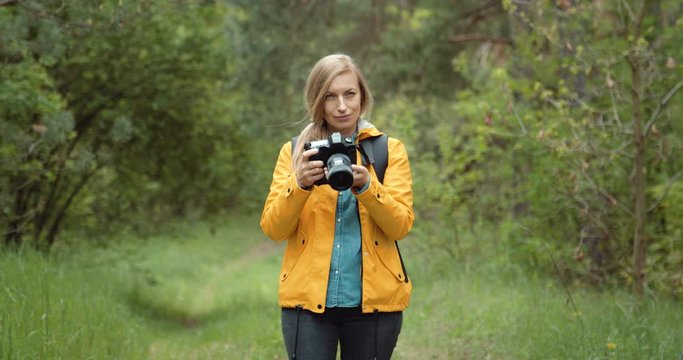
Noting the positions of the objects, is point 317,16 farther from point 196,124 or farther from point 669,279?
point 669,279

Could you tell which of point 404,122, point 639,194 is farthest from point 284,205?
point 404,122

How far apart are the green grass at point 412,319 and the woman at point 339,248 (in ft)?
7.09

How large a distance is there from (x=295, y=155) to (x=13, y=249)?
5.13 m

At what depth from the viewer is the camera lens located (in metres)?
3.16

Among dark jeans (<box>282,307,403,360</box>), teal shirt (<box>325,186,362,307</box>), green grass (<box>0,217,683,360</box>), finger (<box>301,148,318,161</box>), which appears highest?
finger (<box>301,148,318,161</box>)

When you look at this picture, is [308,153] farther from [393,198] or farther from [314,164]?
[393,198]

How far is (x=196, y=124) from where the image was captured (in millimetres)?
12844

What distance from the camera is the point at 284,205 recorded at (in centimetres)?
334

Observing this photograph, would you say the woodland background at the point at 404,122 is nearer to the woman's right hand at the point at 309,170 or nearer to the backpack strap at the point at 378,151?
the backpack strap at the point at 378,151

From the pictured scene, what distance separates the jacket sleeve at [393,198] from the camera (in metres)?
3.28

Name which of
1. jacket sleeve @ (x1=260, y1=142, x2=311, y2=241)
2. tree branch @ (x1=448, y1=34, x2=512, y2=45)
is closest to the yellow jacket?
jacket sleeve @ (x1=260, y1=142, x2=311, y2=241)

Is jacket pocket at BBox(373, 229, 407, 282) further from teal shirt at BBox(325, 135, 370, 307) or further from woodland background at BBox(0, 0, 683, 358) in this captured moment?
woodland background at BBox(0, 0, 683, 358)

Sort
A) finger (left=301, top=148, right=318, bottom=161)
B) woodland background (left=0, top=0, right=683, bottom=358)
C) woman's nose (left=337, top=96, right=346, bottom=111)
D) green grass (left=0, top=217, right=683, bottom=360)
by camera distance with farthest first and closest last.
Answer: woodland background (left=0, top=0, right=683, bottom=358) → green grass (left=0, top=217, right=683, bottom=360) → woman's nose (left=337, top=96, right=346, bottom=111) → finger (left=301, top=148, right=318, bottom=161)

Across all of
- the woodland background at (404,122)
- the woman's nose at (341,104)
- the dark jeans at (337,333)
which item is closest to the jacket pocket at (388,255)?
the dark jeans at (337,333)
